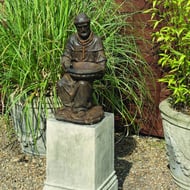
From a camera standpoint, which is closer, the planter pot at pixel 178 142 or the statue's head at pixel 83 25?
the statue's head at pixel 83 25

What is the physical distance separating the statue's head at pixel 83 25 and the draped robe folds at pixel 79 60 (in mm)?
43

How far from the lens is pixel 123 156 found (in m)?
5.30

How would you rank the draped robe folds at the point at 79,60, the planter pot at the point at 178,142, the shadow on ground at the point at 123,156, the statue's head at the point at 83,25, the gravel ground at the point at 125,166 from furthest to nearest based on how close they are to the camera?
the shadow on ground at the point at 123,156 → the gravel ground at the point at 125,166 → the planter pot at the point at 178,142 → the draped robe folds at the point at 79,60 → the statue's head at the point at 83,25

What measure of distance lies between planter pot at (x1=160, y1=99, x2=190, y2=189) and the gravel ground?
0.12 metres

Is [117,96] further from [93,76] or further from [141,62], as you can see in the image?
[93,76]

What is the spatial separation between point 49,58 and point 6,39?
51cm

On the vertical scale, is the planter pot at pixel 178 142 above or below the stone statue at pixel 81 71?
below

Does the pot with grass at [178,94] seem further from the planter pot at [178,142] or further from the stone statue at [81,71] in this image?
the stone statue at [81,71]

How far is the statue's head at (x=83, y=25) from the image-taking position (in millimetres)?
3924

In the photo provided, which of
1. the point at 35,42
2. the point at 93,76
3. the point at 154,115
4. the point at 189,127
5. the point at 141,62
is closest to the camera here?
the point at 93,76

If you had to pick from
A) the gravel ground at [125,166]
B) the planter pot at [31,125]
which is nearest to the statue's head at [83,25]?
the planter pot at [31,125]

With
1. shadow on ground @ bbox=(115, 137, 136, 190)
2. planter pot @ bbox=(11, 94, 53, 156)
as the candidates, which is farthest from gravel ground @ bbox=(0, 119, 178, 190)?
planter pot @ bbox=(11, 94, 53, 156)

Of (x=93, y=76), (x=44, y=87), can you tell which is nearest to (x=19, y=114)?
(x=44, y=87)

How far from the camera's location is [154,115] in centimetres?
568
